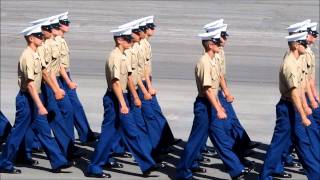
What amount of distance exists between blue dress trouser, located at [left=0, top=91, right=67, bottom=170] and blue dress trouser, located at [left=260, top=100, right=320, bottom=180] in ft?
8.73

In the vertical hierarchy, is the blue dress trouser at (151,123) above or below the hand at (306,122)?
below

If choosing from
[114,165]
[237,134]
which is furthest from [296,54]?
[114,165]

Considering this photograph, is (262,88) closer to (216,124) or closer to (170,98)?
(170,98)

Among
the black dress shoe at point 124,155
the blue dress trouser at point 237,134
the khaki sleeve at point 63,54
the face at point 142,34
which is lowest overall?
the black dress shoe at point 124,155

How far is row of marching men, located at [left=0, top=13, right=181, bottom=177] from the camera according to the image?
14.1m

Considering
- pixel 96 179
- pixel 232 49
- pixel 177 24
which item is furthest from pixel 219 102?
pixel 177 24

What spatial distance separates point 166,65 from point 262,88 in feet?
9.01

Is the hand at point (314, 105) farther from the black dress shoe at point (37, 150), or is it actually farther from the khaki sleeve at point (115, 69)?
the black dress shoe at point (37, 150)

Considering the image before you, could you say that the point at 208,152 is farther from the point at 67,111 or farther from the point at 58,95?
the point at 58,95

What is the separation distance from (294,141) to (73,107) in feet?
11.5

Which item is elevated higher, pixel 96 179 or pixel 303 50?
pixel 303 50

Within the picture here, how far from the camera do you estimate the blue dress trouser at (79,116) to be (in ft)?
51.2

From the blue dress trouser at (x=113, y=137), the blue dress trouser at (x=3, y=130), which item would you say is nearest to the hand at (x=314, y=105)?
the blue dress trouser at (x=113, y=137)

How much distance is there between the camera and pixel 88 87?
66.3 ft
